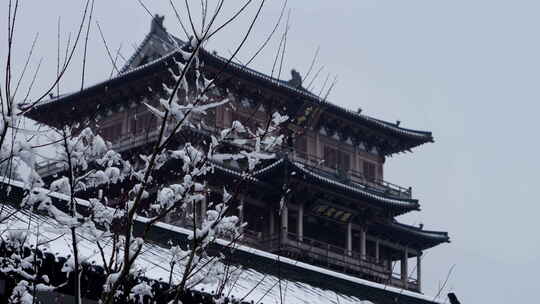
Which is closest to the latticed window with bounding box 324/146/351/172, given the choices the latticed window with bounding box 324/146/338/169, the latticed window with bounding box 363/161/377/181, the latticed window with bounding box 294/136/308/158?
the latticed window with bounding box 324/146/338/169

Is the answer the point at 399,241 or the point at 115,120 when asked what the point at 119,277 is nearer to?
the point at 115,120

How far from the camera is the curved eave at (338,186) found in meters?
34.3

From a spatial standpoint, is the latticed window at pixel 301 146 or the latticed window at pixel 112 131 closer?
the latticed window at pixel 112 131

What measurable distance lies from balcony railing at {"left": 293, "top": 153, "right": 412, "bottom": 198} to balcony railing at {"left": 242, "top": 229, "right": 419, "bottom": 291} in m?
2.94

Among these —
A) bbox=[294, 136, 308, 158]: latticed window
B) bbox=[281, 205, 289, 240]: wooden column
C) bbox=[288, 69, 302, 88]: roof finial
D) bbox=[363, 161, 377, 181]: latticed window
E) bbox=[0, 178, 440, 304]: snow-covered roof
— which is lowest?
bbox=[0, 178, 440, 304]: snow-covered roof

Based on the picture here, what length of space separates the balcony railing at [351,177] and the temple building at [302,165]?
0.06m

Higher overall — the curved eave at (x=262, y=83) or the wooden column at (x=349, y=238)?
the curved eave at (x=262, y=83)

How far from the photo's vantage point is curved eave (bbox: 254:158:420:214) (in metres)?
34.3

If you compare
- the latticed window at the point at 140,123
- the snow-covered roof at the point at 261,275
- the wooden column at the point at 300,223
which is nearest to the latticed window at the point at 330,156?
the wooden column at the point at 300,223

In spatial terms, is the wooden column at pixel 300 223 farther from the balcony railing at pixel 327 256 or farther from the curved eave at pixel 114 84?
the curved eave at pixel 114 84

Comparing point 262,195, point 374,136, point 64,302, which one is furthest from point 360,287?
point 374,136

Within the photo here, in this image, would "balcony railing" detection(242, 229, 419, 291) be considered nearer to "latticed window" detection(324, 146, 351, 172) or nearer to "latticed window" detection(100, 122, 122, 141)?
"latticed window" detection(324, 146, 351, 172)

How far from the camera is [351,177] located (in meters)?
39.6

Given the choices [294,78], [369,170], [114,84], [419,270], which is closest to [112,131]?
[114,84]
